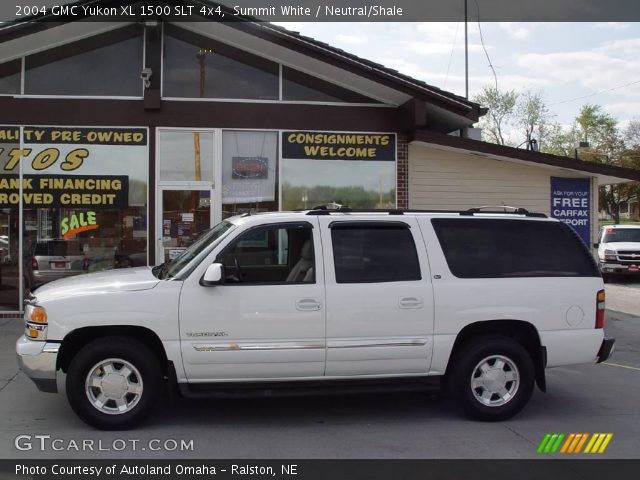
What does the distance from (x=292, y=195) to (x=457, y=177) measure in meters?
2.97

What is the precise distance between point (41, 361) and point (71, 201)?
5820 mm

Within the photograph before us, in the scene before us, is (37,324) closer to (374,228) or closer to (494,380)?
(374,228)

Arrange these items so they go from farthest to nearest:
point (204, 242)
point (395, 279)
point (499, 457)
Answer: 1. point (204, 242)
2. point (395, 279)
3. point (499, 457)

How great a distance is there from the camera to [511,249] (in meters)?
5.64

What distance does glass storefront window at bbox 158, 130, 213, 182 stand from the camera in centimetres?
1044

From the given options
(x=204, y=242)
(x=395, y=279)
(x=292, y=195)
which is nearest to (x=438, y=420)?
(x=395, y=279)

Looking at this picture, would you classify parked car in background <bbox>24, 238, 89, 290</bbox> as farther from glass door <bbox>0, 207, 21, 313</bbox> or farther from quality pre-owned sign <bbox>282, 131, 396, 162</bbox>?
quality pre-owned sign <bbox>282, 131, 396, 162</bbox>

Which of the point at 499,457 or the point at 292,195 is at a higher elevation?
the point at 292,195

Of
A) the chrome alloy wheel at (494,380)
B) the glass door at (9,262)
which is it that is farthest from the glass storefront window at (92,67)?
the chrome alloy wheel at (494,380)

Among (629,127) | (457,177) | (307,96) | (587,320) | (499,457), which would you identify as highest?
(629,127)

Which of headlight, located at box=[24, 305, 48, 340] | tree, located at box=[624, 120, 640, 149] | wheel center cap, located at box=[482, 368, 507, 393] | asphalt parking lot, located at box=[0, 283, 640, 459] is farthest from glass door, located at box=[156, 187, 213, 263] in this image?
tree, located at box=[624, 120, 640, 149]

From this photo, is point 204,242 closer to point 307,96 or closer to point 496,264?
point 496,264

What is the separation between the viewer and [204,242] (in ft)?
18.7

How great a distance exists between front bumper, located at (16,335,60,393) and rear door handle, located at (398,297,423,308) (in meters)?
2.83
